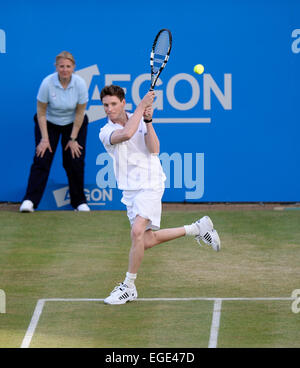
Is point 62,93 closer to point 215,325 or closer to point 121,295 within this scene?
point 121,295

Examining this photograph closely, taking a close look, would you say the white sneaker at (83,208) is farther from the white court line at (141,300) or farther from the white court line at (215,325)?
the white court line at (215,325)

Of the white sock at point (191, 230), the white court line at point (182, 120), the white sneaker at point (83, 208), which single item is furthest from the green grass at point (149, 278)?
the white court line at point (182, 120)

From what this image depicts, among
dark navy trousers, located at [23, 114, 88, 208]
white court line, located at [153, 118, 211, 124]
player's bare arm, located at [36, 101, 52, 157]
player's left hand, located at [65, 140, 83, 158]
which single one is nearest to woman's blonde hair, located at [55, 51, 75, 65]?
player's bare arm, located at [36, 101, 52, 157]

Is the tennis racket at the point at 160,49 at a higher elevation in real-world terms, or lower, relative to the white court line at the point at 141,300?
higher

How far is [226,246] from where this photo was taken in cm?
938

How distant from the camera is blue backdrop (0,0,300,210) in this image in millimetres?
11219

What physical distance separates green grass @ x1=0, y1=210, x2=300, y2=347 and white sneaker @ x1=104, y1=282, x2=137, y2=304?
0.26ft

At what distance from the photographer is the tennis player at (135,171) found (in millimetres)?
7305

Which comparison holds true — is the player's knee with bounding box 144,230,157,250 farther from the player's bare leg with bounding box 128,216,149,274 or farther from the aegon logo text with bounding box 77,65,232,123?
the aegon logo text with bounding box 77,65,232,123

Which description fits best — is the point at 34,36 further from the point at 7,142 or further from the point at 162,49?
the point at 162,49

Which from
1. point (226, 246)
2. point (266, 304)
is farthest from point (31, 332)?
point (226, 246)

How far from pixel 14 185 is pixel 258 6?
3545mm

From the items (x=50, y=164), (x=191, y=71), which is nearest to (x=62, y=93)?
(x=50, y=164)

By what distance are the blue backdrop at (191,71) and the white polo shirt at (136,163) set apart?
3657mm
